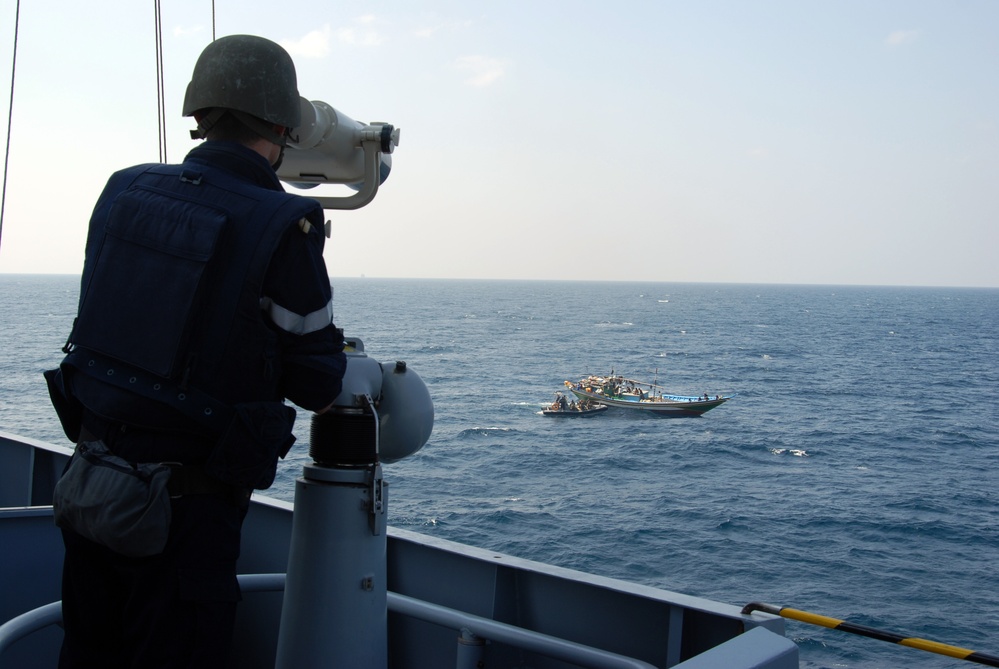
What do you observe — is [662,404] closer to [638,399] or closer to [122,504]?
[638,399]

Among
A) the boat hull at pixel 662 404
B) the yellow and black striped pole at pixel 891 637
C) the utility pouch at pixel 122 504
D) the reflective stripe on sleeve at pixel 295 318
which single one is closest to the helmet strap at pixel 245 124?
the reflective stripe on sleeve at pixel 295 318

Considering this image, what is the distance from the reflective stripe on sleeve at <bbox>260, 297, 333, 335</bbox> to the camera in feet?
5.66

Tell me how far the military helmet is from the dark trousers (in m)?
0.75

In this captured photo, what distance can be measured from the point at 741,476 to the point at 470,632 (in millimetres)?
42176

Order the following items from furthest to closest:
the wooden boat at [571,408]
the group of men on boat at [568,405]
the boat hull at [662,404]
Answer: the boat hull at [662,404] < the group of men on boat at [568,405] < the wooden boat at [571,408]

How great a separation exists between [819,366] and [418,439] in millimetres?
85825

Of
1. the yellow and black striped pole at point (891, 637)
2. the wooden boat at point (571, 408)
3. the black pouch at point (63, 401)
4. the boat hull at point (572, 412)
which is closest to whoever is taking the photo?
the black pouch at point (63, 401)

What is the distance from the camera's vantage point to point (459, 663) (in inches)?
109

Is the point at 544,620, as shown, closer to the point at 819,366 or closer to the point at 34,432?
the point at 34,432

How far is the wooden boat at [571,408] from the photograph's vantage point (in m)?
57.1

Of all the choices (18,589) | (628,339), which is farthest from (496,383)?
(18,589)

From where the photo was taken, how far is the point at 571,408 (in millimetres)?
57969

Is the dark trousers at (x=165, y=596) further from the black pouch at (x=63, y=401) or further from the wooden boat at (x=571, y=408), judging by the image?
the wooden boat at (x=571, y=408)

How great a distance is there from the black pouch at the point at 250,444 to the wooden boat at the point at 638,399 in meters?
58.2
